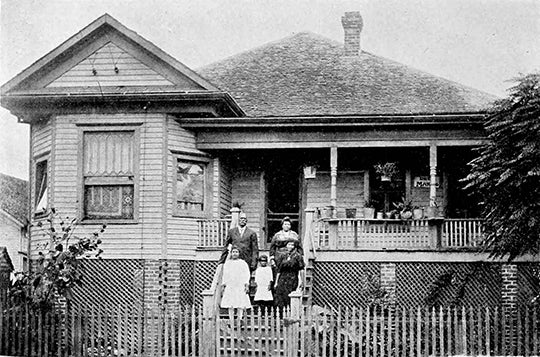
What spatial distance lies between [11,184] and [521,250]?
36.5 m

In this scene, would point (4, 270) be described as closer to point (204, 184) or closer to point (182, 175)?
point (182, 175)

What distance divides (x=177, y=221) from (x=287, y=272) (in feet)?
13.6

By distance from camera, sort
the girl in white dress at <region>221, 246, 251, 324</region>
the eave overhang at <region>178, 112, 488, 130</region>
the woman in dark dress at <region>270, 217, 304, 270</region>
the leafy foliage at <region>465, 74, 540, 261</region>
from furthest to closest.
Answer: the eave overhang at <region>178, 112, 488, 130</region> → the woman in dark dress at <region>270, 217, 304, 270</region> → the girl in white dress at <region>221, 246, 251, 324</region> → the leafy foliage at <region>465, 74, 540, 261</region>

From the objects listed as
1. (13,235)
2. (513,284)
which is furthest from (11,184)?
(513,284)

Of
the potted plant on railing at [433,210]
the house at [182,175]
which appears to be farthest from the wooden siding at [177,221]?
the potted plant on railing at [433,210]

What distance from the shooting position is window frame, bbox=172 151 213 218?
2039 centimetres

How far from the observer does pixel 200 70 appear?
2725cm

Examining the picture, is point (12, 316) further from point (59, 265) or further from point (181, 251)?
point (181, 251)

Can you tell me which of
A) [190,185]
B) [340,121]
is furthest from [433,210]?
[190,185]

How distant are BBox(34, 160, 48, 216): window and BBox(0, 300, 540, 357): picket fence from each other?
17.5 feet

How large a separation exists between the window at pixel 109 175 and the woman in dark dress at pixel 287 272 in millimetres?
4719

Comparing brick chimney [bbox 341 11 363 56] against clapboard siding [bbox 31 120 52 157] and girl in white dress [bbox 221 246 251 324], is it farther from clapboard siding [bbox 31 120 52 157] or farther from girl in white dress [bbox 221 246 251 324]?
girl in white dress [bbox 221 246 251 324]

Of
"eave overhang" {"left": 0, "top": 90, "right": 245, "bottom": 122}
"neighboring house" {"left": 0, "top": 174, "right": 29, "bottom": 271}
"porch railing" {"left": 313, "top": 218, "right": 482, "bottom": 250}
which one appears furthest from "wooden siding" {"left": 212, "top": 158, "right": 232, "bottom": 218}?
"neighboring house" {"left": 0, "top": 174, "right": 29, "bottom": 271}

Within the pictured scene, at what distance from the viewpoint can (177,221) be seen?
2036 centimetres
